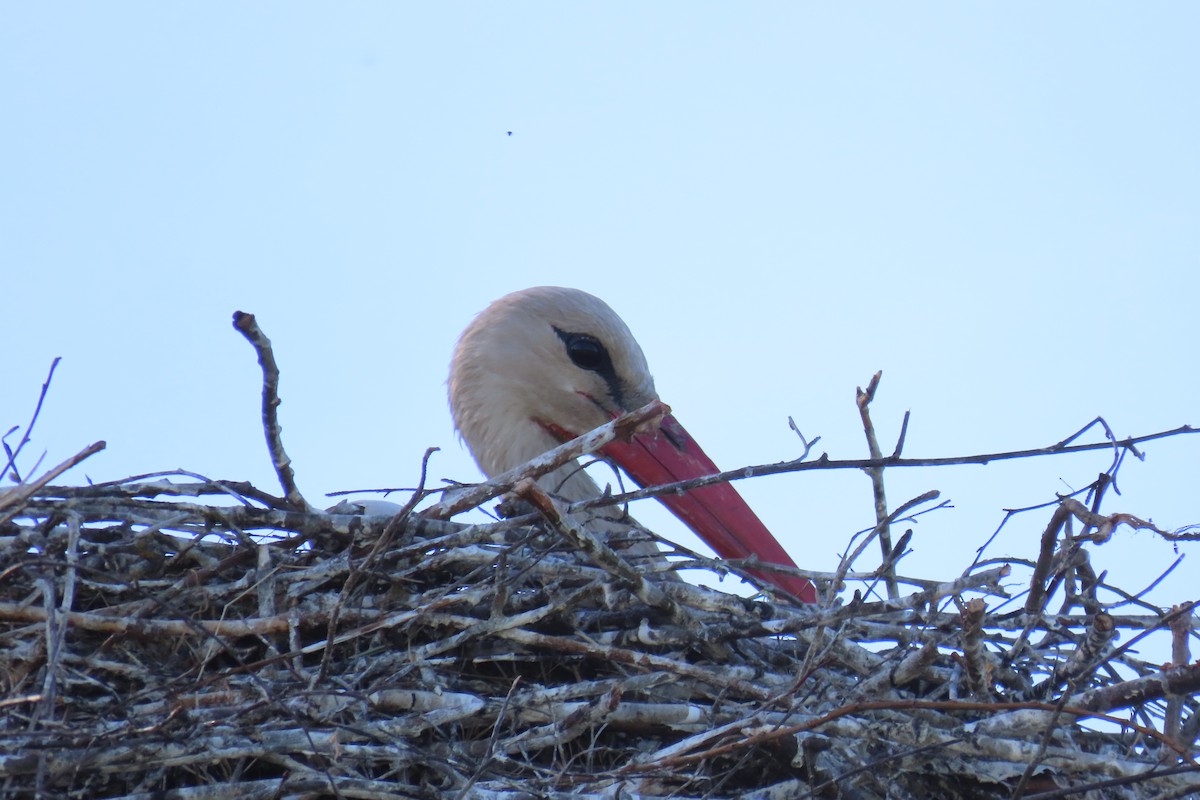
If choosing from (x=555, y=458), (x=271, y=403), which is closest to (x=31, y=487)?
(x=271, y=403)

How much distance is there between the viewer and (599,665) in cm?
258

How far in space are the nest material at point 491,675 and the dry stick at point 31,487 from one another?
1.7 inches

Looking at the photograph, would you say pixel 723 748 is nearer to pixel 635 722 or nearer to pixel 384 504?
pixel 635 722

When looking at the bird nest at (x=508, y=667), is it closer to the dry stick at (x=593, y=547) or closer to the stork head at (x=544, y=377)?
the dry stick at (x=593, y=547)

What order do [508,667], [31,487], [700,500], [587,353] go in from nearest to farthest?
[31,487] → [508,667] → [700,500] → [587,353]

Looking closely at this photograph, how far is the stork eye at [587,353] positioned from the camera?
4.12 meters

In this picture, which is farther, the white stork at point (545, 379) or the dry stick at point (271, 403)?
the white stork at point (545, 379)

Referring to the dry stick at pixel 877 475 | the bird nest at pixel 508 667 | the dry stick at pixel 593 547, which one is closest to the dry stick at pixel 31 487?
the bird nest at pixel 508 667

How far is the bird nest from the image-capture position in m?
2.16

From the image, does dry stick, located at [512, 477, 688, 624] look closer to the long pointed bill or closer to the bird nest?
the bird nest

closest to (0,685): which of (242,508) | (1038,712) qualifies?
(242,508)

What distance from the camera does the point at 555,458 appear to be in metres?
2.34

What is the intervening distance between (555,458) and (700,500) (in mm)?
1385

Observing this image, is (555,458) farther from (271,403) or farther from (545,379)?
(545,379)
